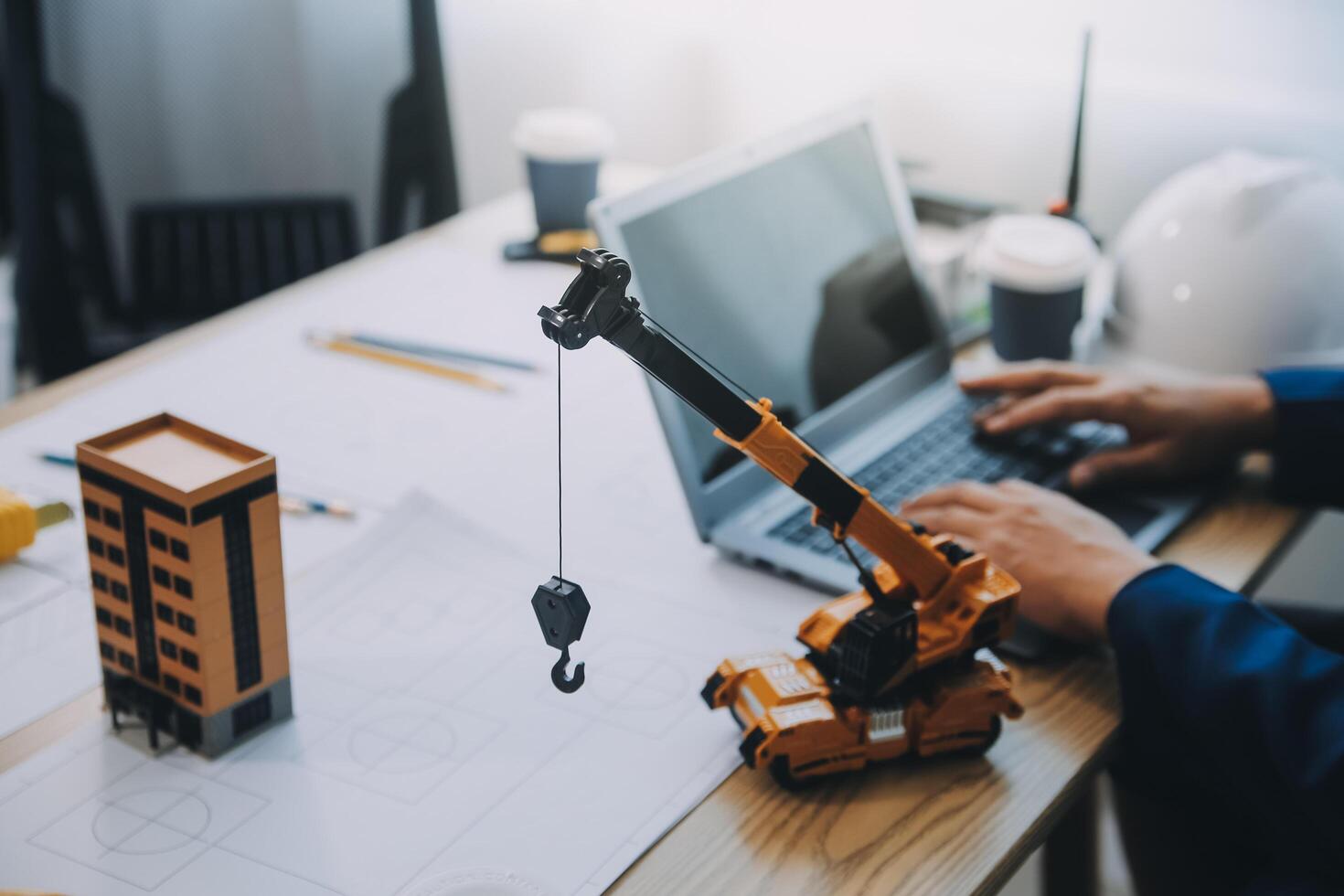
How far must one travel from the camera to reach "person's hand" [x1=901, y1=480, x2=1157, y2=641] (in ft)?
2.60

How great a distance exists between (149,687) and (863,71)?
1389 mm

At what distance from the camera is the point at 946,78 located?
1695mm

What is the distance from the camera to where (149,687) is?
2.27 ft

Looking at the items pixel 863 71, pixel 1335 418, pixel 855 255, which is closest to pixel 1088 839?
pixel 1335 418

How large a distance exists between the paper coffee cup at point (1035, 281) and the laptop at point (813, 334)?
0.23 feet

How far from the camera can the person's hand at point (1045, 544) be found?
793 mm

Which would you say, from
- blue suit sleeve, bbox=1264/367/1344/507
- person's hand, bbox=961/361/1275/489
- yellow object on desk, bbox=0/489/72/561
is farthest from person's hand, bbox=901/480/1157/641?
yellow object on desk, bbox=0/489/72/561

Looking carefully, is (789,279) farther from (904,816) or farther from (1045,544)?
(904,816)

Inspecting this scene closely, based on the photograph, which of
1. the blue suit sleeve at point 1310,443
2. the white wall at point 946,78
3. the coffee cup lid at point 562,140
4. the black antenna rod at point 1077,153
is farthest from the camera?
the white wall at point 946,78

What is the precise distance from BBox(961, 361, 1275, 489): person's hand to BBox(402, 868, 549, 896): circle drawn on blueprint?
56 centimetres

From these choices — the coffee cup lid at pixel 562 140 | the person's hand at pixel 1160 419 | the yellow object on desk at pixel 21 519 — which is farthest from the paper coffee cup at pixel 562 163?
the yellow object on desk at pixel 21 519

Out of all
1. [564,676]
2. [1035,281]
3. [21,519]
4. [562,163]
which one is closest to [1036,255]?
[1035,281]

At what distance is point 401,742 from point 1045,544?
425 millimetres

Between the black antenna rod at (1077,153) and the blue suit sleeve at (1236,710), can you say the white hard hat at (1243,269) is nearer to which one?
the black antenna rod at (1077,153)
